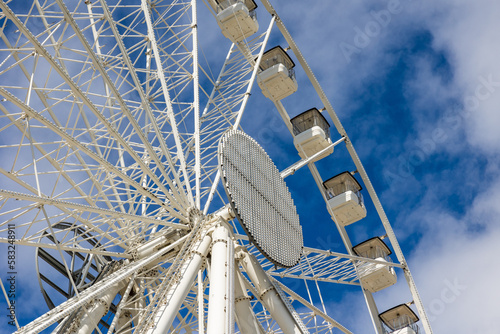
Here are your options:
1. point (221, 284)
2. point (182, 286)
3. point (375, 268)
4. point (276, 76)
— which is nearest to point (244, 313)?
point (221, 284)

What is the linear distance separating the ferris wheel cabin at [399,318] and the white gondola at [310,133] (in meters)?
5.56

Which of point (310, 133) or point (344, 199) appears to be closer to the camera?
point (344, 199)

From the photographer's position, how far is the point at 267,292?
Result: 1597cm

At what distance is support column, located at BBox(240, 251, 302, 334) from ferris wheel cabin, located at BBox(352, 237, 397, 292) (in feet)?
27.2

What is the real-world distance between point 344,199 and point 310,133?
2.51m

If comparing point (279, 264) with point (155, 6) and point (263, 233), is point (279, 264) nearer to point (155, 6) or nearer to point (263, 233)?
point (263, 233)

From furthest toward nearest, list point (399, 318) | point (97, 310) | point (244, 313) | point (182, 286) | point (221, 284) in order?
point (399, 318) → point (97, 310) → point (244, 313) → point (221, 284) → point (182, 286)

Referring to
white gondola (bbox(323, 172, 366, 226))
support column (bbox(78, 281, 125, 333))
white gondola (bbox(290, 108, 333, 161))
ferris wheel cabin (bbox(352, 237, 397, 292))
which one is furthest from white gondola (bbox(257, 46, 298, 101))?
support column (bbox(78, 281, 125, 333))

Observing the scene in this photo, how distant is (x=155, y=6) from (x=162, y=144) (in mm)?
7316

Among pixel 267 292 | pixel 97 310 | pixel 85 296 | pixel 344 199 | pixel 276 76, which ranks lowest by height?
pixel 344 199

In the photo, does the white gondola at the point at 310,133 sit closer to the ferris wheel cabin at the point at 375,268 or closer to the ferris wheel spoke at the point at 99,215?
the ferris wheel cabin at the point at 375,268

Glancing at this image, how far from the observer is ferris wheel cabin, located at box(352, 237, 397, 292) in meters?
23.6

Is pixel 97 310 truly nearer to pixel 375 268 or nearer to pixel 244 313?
pixel 244 313

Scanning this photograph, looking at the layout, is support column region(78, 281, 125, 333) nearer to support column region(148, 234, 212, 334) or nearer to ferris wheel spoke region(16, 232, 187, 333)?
ferris wheel spoke region(16, 232, 187, 333)
